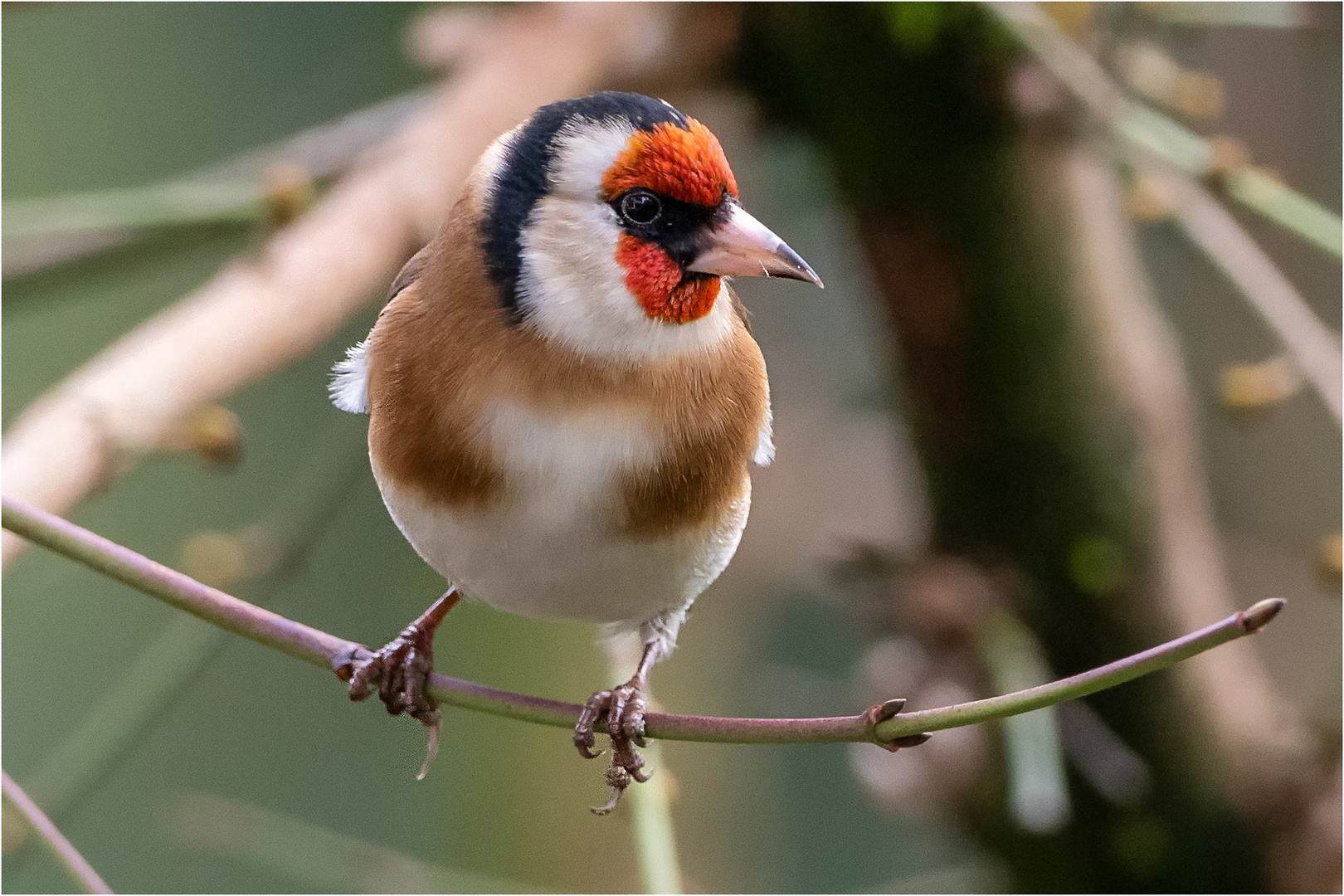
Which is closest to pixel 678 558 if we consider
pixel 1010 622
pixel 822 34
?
pixel 1010 622

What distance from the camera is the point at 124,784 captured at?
102 inches

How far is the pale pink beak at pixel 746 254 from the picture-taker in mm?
822

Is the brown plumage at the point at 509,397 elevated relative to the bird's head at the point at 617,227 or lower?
lower

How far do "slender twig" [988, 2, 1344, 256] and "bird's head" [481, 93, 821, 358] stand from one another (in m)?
0.47

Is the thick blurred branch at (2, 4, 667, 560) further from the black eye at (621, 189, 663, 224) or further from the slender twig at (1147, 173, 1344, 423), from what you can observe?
the slender twig at (1147, 173, 1344, 423)

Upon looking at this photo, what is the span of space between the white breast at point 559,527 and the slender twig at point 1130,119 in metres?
0.54

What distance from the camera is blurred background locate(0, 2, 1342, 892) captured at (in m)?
1.42

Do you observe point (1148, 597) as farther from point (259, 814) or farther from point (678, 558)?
point (259, 814)

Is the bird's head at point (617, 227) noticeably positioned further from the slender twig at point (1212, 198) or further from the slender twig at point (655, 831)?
the slender twig at point (1212, 198)

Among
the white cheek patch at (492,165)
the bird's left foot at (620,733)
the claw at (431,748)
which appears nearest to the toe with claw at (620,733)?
the bird's left foot at (620,733)

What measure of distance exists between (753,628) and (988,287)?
1.12 m

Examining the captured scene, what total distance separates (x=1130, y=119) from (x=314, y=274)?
0.77 metres

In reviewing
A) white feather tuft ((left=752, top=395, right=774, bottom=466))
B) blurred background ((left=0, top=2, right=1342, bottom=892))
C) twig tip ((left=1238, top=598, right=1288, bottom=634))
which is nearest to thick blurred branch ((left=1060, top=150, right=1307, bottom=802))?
blurred background ((left=0, top=2, right=1342, bottom=892))

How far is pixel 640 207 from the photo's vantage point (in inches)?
35.9
